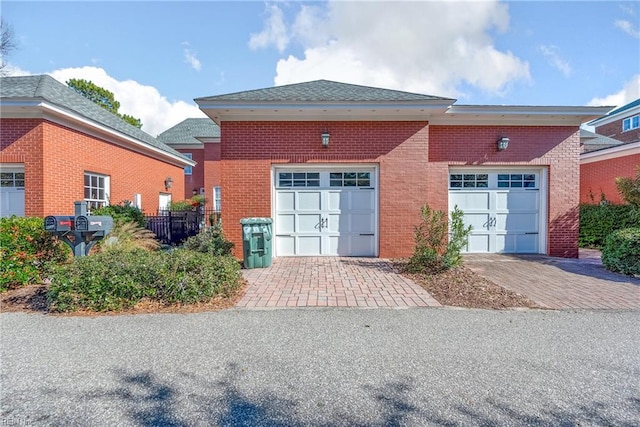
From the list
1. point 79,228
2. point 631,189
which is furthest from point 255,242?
point 631,189

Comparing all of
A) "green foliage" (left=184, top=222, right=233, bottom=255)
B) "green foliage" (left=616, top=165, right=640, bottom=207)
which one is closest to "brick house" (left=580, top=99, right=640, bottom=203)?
"green foliage" (left=616, top=165, right=640, bottom=207)

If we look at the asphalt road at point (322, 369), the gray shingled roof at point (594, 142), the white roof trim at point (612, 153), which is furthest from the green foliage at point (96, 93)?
the gray shingled roof at point (594, 142)

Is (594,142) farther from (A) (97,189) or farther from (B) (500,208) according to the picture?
(A) (97,189)

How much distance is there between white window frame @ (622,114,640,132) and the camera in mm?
20219

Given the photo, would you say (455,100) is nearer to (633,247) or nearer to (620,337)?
(633,247)

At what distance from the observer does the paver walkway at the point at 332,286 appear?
4.86 metres

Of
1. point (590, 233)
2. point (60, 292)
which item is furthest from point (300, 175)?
point (590, 233)

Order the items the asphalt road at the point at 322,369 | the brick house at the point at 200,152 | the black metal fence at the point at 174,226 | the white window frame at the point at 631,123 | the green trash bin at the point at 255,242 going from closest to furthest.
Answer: the asphalt road at the point at 322,369 < the green trash bin at the point at 255,242 < the black metal fence at the point at 174,226 < the white window frame at the point at 631,123 < the brick house at the point at 200,152

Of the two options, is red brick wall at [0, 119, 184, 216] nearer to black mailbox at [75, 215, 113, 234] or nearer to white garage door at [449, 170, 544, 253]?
black mailbox at [75, 215, 113, 234]

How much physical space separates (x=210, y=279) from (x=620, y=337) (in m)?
5.42

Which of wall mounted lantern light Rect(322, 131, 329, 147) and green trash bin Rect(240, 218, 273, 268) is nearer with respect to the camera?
green trash bin Rect(240, 218, 273, 268)

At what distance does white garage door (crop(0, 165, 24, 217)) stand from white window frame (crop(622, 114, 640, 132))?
31.1 meters

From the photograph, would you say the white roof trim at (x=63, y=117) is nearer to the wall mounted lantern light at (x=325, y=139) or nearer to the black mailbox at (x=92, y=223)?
the black mailbox at (x=92, y=223)

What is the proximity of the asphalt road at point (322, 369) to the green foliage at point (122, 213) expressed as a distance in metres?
6.03
